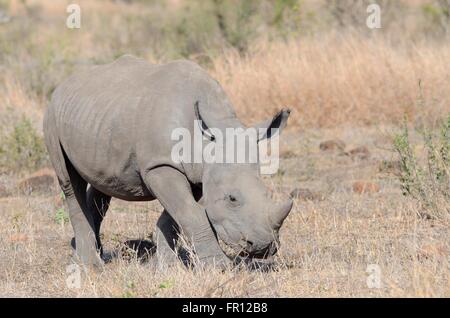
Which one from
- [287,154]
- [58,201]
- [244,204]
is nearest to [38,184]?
[58,201]

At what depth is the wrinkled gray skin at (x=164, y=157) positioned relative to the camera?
5.97 metres

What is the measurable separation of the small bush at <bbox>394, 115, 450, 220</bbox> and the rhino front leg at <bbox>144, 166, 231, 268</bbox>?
8.17ft

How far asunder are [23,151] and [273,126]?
5.86 meters

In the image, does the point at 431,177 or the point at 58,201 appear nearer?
the point at 431,177

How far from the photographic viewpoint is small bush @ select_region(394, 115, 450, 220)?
8016 millimetres

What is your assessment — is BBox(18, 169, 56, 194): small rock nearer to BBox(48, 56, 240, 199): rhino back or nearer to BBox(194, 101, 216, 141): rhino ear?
BBox(48, 56, 240, 199): rhino back

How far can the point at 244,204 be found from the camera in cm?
593

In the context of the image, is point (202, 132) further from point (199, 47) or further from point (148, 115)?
point (199, 47)

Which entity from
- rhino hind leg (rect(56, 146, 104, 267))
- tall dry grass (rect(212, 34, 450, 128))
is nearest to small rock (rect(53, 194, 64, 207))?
rhino hind leg (rect(56, 146, 104, 267))

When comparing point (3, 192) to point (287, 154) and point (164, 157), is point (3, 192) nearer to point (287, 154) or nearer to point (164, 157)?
point (287, 154)

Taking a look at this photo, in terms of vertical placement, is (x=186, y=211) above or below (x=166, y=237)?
above

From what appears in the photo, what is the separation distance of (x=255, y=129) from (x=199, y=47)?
33.1 feet

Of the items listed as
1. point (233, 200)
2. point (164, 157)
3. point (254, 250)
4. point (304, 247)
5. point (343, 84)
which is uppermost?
point (343, 84)

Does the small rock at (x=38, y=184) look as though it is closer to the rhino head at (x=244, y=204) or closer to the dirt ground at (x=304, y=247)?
the dirt ground at (x=304, y=247)
